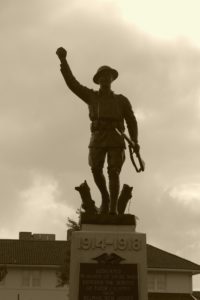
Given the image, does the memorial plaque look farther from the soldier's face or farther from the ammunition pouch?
the soldier's face

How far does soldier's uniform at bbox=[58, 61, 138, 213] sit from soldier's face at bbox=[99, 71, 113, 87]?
0.15m

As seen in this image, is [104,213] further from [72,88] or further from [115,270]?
[72,88]

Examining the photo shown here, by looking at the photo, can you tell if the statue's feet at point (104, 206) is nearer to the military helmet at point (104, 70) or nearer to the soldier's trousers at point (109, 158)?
the soldier's trousers at point (109, 158)

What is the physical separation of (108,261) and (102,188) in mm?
1350

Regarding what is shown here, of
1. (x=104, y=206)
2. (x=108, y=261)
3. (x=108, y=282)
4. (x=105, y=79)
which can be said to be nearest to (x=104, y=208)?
(x=104, y=206)

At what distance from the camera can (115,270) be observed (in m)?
9.41

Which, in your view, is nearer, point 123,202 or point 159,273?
point 123,202

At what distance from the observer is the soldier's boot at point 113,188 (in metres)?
10.2

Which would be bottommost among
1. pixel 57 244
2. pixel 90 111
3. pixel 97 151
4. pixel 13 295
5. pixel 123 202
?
pixel 123 202

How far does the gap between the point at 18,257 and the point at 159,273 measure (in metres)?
10.3

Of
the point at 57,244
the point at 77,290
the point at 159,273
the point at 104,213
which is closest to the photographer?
the point at 77,290

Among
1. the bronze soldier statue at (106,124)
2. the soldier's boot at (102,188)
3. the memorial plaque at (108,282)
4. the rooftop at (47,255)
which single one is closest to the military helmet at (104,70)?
the bronze soldier statue at (106,124)

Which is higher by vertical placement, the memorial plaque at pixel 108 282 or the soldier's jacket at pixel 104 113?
the soldier's jacket at pixel 104 113

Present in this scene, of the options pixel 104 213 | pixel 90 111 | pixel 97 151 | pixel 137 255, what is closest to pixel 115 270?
pixel 137 255
